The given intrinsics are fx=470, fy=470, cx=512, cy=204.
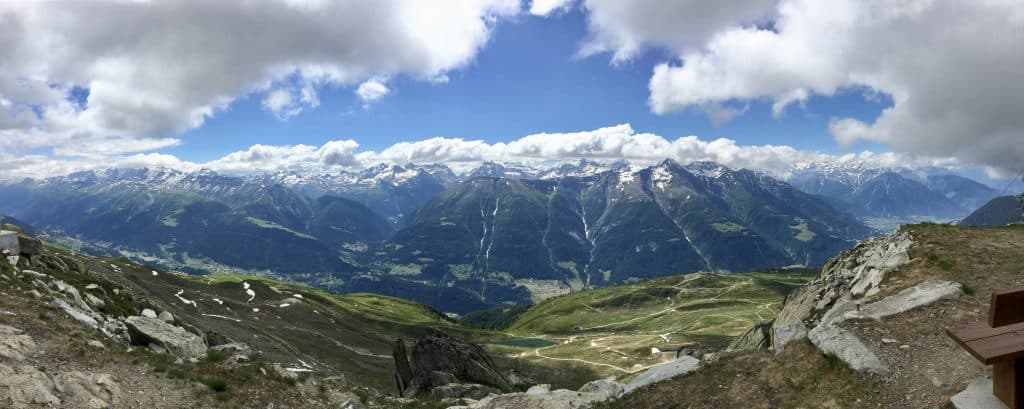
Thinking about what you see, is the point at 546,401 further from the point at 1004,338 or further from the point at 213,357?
the point at 1004,338

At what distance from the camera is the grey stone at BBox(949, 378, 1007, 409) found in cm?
Result: 1221

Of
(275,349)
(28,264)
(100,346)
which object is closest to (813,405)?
(100,346)

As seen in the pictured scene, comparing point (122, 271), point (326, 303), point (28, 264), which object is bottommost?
point (326, 303)

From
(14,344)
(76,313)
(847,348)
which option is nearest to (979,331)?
(847,348)

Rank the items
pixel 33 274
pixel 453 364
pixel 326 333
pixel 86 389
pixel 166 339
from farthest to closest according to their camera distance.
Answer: pixel 326 333, pixel 453 364, pixel 33 274, pixel 166 339, pixel 86 389

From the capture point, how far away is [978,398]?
12820 millimetres

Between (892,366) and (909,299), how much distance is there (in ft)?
23.0

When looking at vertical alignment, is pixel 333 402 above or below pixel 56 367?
below

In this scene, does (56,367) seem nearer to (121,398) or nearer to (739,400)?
(121,398)

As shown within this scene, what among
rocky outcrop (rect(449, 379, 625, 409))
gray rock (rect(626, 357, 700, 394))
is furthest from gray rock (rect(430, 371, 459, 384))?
gray rock (rect(626, 357, 700, 394))

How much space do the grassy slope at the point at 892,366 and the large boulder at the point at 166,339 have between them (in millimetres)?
23207

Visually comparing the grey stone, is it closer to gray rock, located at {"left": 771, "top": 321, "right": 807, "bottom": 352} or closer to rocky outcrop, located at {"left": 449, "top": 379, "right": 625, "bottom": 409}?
gray rock, located at {"left": 771, "top": 321, "right": 807, "bottom": 352}

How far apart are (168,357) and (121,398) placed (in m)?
5.62

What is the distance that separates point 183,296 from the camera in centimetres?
10731
